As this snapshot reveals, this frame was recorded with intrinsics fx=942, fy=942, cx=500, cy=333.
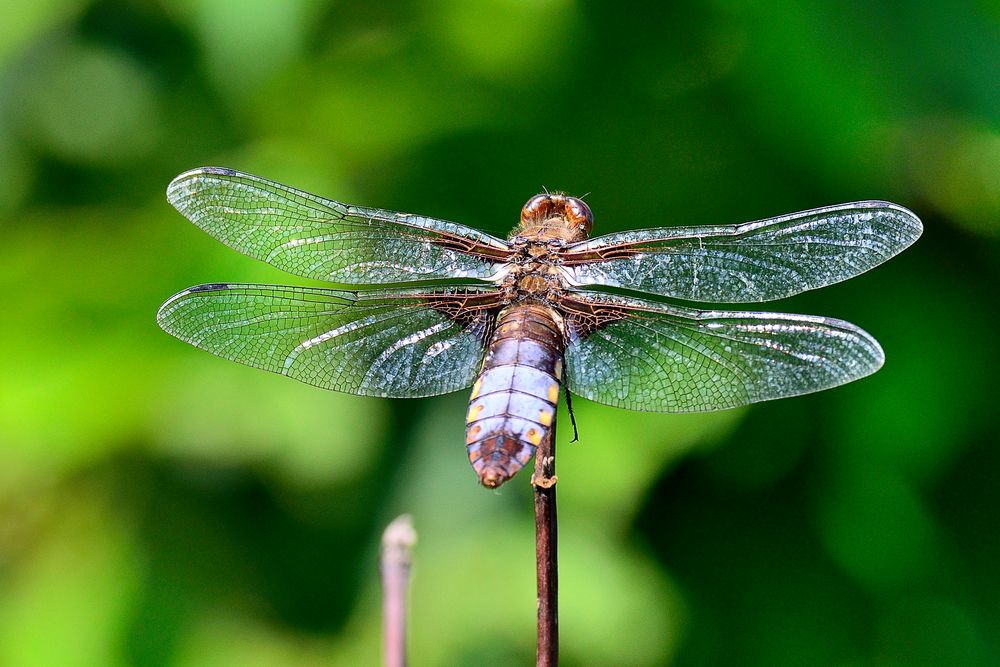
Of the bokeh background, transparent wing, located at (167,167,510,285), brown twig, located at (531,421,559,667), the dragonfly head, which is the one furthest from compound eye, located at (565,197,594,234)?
brown twig, located at (531,421,559,667)

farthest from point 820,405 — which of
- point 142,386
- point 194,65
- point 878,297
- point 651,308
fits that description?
point 194,65

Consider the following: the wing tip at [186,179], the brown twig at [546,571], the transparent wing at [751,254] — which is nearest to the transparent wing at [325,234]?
the wing tip at [186,179]

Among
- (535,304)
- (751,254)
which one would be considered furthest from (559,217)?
(751,254)

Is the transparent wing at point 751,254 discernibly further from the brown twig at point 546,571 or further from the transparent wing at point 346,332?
the brown twig at point 546,571

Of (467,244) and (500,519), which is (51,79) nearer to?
(467,244)

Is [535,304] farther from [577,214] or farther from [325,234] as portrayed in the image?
[325,234]

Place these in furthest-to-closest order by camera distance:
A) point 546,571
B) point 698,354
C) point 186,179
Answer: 1. point 186,179
2. point 698,354
3. point 546,571
